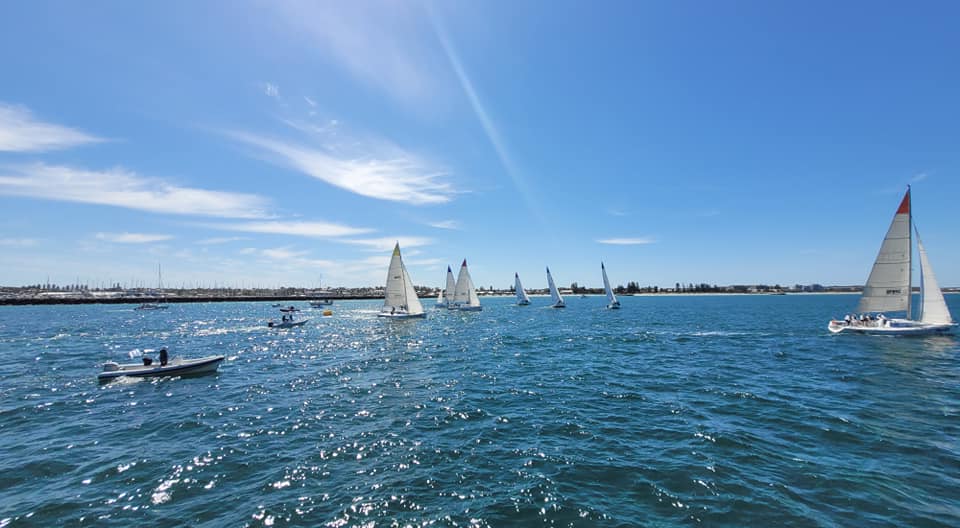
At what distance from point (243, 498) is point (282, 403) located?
35.1 feet

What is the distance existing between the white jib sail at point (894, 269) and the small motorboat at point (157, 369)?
64951 millimetres

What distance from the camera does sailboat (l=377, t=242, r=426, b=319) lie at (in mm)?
70131

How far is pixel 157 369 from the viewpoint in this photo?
2831cm

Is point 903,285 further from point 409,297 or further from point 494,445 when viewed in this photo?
point 409,297

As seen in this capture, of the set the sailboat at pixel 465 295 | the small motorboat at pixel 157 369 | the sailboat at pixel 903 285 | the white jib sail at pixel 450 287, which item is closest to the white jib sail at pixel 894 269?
the sailboat at pixel 903 285

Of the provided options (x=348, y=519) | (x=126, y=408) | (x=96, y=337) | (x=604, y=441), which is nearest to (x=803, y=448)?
(x=604, y=441)

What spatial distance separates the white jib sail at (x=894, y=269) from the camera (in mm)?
41344

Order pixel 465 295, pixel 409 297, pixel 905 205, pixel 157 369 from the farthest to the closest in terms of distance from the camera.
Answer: pixel 465 295, pixel 409 297, pixel 905 205, pixel 157 369

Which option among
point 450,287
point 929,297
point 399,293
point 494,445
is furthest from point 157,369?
point 450,287

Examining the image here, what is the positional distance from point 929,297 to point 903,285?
2.66 metres

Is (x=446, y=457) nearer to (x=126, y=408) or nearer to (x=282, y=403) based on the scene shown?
(x=282, y=403)

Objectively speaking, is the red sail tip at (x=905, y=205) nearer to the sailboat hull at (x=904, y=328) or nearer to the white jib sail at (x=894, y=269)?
the white jib sail at (x=894, y=269)

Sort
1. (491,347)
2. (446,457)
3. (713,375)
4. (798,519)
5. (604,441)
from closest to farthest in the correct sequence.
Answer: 1. (798,519)
2. (446,457)
3. (604,441)
4. (713,375)
5. (491,347)

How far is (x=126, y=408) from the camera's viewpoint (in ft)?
69.5
